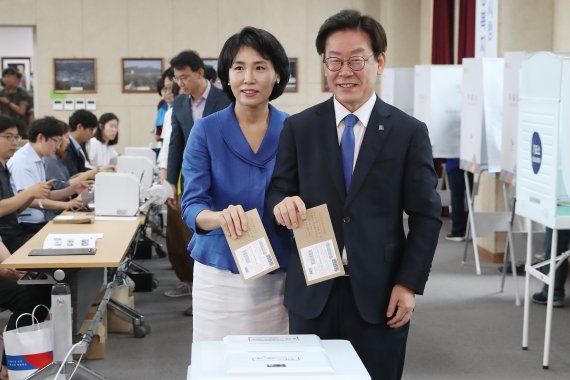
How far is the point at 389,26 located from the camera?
1191cm

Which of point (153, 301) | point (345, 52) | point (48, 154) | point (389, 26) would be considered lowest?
point (153, 301)

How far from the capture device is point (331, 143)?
7.52ft

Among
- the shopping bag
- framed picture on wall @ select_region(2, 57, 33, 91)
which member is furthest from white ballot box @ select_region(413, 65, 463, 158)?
framed picture on wall @ select_region(2, 57, 33, 91)

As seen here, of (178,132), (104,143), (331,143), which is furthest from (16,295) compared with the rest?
(104,143)

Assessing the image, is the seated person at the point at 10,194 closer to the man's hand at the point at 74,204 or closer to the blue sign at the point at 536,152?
the man's hand at the point at 74,204

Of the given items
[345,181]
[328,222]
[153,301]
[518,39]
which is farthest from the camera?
[518,39]

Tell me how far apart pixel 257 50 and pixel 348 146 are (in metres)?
0.52

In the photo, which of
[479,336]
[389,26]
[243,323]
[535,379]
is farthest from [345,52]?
[389,26]

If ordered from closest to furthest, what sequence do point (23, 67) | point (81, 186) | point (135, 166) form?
point (81, 186)
point (135, 166)
point (23, 67)

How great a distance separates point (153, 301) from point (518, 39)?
12.9 ft

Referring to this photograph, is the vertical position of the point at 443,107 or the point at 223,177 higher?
the point at 443,107

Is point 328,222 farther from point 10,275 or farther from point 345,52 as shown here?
point 10,275

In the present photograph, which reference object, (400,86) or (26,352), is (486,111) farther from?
(26,352)

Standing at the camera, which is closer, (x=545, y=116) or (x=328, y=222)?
(x=328, y=222)
